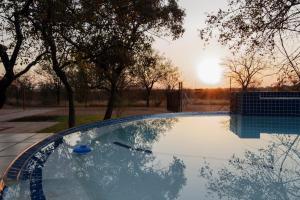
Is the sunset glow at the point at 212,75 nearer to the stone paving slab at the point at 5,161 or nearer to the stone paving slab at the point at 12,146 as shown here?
the stone paving slab at the point at 12,146

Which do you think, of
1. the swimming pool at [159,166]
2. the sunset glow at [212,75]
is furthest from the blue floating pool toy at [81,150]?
the sunset glow at [212,75]

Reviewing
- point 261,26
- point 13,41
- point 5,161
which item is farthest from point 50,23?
point 261,26

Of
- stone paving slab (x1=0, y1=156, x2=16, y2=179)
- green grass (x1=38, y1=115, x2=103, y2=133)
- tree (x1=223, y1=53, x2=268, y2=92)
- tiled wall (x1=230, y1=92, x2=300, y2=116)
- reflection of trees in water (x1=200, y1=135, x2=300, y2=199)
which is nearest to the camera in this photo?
reflection of trees in water (x1=200, y1=135, x2=300, y2=199)

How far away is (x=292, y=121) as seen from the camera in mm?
8625

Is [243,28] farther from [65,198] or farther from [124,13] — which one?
[65,198]

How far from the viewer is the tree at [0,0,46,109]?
702 centimetres

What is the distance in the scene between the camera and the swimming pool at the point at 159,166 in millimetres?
2703

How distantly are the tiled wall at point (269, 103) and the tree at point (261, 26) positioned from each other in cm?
88

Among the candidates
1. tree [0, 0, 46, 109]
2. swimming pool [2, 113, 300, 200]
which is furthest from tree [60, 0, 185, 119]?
swimming pool [2, 113, 300, 200]

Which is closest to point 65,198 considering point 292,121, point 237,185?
point 237,185

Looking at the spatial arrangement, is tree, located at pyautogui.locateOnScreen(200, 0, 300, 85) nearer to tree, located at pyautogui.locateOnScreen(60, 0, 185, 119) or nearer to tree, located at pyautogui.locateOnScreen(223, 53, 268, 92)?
tree, located at pyautogui.locateOnScreen(60, 0, 185, 119)

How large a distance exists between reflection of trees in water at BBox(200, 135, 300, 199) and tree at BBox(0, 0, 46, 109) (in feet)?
16.3

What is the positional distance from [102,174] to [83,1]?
6355 millimetres

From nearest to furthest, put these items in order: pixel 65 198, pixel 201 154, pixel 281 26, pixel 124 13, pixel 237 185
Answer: pixel 65 198 → pixel 237 185 → pixel 201 154 → pixel 281 26 → pixel 124 13
